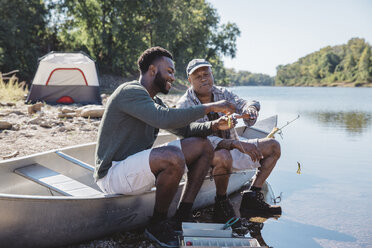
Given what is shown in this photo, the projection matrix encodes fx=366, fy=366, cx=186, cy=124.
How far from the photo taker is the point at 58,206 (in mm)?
2580

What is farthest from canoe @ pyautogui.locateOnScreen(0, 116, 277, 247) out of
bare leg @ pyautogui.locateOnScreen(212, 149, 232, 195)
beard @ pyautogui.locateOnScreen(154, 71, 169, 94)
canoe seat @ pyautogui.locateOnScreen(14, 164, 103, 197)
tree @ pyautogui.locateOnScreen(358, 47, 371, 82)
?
tree @ pyautogui.locateOnScreen(358, 47, 371, 82)

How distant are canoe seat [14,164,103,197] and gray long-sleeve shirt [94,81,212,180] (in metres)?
0.41

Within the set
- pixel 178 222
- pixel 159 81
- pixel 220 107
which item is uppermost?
pixel 159 81

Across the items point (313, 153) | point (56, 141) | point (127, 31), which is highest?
point (127, 31)

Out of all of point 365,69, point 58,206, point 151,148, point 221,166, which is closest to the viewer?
point 58,206

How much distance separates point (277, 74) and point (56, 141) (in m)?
136

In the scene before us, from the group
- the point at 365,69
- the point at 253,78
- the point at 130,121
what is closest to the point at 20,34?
the point at 130,121

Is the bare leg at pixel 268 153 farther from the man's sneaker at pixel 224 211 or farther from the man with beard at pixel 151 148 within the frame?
the man with beard at pixel 151 148

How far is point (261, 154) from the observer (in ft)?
11.3

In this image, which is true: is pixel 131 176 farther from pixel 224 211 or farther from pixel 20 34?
pixel 20 34

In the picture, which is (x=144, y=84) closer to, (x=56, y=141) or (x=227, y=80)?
(x=56, y=141)

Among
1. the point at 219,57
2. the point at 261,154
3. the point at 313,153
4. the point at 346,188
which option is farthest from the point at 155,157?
the point at 219,57

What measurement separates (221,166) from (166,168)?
869mm

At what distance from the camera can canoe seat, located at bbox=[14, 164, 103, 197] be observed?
314cm
